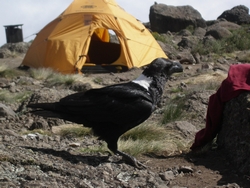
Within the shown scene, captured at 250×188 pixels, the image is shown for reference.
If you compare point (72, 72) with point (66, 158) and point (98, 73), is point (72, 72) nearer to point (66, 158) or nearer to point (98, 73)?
point (98, 73)

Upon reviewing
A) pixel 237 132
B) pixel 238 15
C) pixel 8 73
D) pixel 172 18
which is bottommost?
pixel 238 15

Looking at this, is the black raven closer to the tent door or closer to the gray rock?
the gray rock

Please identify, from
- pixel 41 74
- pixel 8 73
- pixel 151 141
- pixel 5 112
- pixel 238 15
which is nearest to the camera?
pixel 151 141

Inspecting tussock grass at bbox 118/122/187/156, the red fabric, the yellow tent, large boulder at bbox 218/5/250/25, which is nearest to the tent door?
the yellow tent

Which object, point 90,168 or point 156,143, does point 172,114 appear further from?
point 90,168

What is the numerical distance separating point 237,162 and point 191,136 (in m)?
1.52

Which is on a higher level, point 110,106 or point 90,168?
point 110,106

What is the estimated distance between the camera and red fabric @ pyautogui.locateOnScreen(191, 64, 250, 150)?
523 centimetres

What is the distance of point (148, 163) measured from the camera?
16.7 feet

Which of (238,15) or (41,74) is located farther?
(238,15)

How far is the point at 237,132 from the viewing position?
504 centimetres

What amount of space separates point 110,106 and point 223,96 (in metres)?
1.37

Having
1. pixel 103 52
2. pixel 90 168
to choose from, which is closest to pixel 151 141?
pixel 90 168

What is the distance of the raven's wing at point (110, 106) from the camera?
458cm
